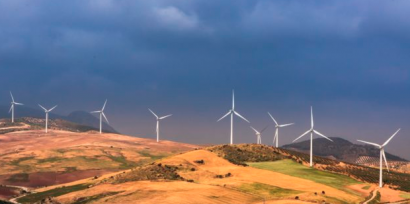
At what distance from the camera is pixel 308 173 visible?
131000 millimetres

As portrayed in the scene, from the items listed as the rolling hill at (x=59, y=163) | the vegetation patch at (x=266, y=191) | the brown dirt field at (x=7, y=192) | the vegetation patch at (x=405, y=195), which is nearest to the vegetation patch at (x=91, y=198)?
the brown dirt field at (x=7, y=192)

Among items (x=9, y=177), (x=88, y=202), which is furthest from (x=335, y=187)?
(x=9, y=177)

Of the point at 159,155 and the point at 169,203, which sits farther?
the point at 159,155

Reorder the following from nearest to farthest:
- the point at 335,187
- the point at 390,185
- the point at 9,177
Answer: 1. the point at 335,187
2. the point at 390,185
3. the point at 9,177

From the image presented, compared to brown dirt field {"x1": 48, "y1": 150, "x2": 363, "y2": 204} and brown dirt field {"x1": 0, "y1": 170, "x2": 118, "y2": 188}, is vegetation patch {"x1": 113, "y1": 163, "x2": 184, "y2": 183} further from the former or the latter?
brown dirt field {"x1": 0, "y1": 170, "x2": 118, "y2": 188}

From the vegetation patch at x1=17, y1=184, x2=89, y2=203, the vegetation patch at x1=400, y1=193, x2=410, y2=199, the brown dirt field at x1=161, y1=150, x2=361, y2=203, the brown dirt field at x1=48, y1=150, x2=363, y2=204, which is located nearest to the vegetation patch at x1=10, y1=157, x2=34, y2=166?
the vegetation patch at x1=17, y1=184, x2=89, y2=203

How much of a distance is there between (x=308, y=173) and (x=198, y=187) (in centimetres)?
4332

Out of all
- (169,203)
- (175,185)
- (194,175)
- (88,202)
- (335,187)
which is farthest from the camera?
(194,175)

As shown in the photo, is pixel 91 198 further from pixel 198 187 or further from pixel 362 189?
pixel 362 189

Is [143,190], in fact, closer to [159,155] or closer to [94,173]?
[94,173]

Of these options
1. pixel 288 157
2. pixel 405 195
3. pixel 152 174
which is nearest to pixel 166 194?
pixel 152 174

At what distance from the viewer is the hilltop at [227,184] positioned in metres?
93.6

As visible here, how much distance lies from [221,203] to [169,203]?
1024cm

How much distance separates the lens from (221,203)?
285 feet
